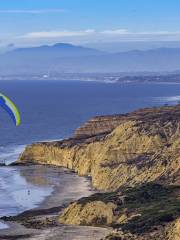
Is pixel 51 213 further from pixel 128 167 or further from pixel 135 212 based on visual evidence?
pixel 128 167

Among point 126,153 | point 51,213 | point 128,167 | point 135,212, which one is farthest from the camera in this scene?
point 126,153

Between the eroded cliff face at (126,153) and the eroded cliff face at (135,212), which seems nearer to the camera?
the eroded cliff face at (135,212)

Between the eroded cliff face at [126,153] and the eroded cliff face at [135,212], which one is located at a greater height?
the eroded cliff face at [126,153]

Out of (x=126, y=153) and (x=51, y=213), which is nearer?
(x=51, y=213)

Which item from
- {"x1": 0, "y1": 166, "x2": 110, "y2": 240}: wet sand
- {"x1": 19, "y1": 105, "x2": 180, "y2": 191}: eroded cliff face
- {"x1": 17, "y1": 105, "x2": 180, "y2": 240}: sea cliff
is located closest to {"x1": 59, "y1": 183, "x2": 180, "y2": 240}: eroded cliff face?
{"x1": 17, "y1": 105, "x2": 180, "y2": 240}: sea cliff

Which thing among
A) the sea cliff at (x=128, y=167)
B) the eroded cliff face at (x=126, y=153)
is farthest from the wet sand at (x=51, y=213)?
the eroded cliff face at (x=126, y=153)

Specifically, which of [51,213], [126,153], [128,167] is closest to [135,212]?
[51,213]

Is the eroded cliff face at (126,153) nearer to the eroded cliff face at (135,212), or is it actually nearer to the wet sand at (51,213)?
the wet sand at (51,213)

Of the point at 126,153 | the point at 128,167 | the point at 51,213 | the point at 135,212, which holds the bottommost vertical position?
the point at 135,212
